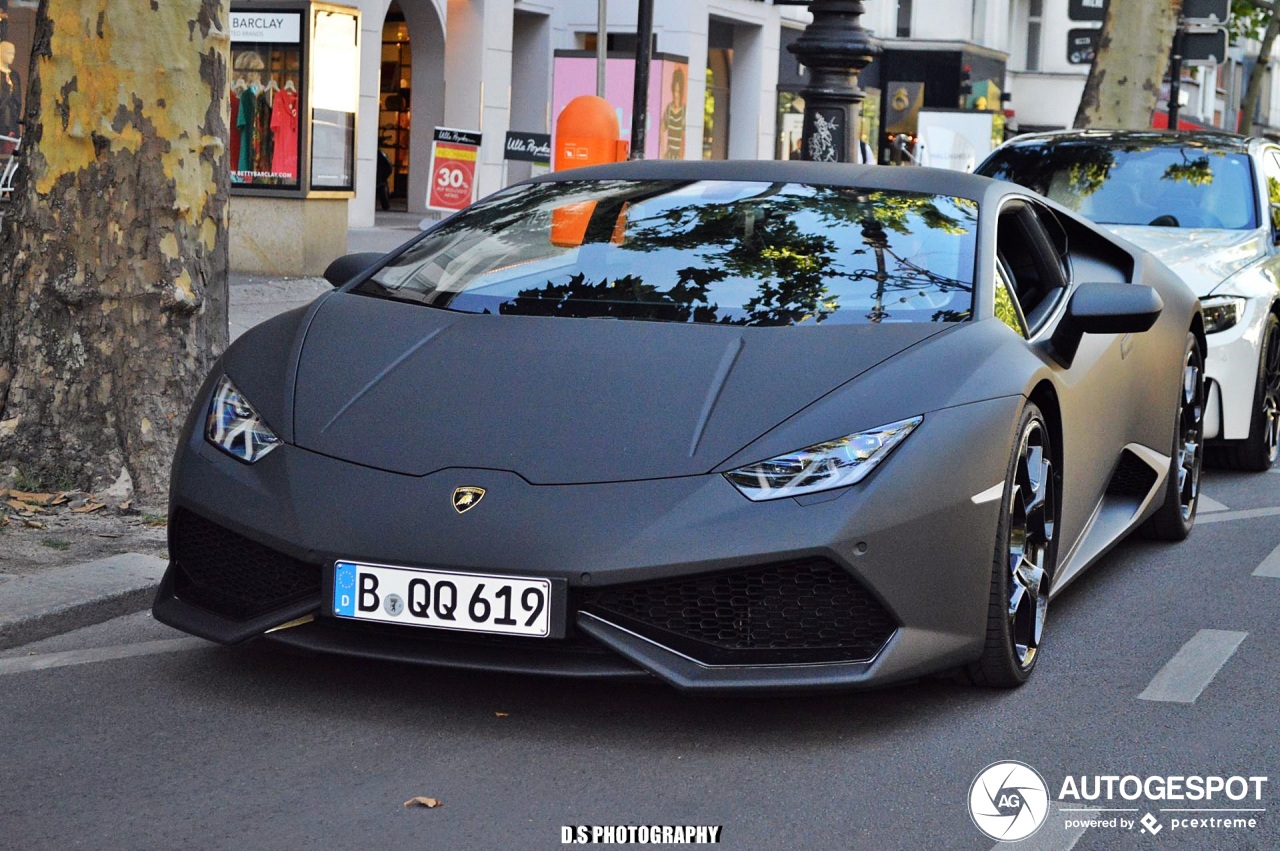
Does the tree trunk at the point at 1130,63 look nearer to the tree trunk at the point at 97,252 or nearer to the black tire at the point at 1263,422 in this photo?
the black tire at the point at 1263,422

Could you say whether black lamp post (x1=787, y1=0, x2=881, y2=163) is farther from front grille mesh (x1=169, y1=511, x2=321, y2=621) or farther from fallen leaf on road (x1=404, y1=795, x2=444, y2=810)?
fallen leaf on road (x1=404, y1=795, x2=444, y2=810)

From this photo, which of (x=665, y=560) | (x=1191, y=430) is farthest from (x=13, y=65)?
(x=665, y=560)

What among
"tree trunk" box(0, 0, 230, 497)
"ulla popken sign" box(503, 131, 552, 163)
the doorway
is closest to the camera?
"tree trunk" box(0, 0, 230, 497)

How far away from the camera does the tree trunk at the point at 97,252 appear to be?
6.23 metres

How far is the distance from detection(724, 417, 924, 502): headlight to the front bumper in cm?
3

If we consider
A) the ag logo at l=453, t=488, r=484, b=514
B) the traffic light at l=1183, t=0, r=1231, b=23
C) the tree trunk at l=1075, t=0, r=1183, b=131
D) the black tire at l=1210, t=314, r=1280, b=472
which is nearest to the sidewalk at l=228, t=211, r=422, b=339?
the black tire at l=1210, t=314, r=1280, b=472

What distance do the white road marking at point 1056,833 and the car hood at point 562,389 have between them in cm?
98

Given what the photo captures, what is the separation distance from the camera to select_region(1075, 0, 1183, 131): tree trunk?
1950 centimetres

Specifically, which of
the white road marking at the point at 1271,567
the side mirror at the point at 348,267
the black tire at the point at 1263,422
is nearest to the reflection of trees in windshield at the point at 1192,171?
the black tire at the point at 1263,422

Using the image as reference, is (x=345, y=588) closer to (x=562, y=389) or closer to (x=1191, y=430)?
(x=562, y=389)

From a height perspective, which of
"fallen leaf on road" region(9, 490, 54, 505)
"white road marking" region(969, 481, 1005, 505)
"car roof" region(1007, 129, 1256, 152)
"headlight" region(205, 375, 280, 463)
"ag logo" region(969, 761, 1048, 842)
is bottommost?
"ag logo" region(969, 761, 1048, 842)

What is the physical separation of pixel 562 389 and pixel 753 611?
0.70 m

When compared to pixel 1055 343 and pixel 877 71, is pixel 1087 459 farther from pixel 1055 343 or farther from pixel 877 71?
pixel 877 71

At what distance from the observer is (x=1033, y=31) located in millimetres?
52219
